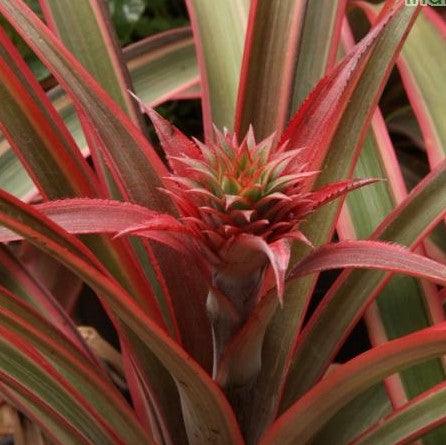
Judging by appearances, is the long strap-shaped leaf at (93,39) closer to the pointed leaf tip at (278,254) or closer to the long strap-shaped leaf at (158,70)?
the long strap-shaped leaf at (158,70)

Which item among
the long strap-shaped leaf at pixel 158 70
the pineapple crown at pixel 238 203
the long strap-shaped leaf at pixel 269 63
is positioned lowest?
the pineapple crown at pixel 238 203

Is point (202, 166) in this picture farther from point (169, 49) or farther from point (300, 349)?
point (169, 49)

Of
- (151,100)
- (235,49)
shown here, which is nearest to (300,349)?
(235,49)

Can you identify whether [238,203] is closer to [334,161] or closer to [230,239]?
[230,239]

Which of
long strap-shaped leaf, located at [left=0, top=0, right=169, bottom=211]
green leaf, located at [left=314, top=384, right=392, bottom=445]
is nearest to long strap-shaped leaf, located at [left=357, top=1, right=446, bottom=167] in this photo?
green leaf, located at [left=314, top=384, right=392, bottom=445]

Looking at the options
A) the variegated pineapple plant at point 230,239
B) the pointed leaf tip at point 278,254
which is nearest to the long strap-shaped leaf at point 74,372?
the variegated pineapple plant at point 230,239

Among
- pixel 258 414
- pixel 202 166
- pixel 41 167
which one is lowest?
pixel 258 414

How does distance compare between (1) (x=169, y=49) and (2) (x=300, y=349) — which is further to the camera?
(1) (x=169, y=49)
